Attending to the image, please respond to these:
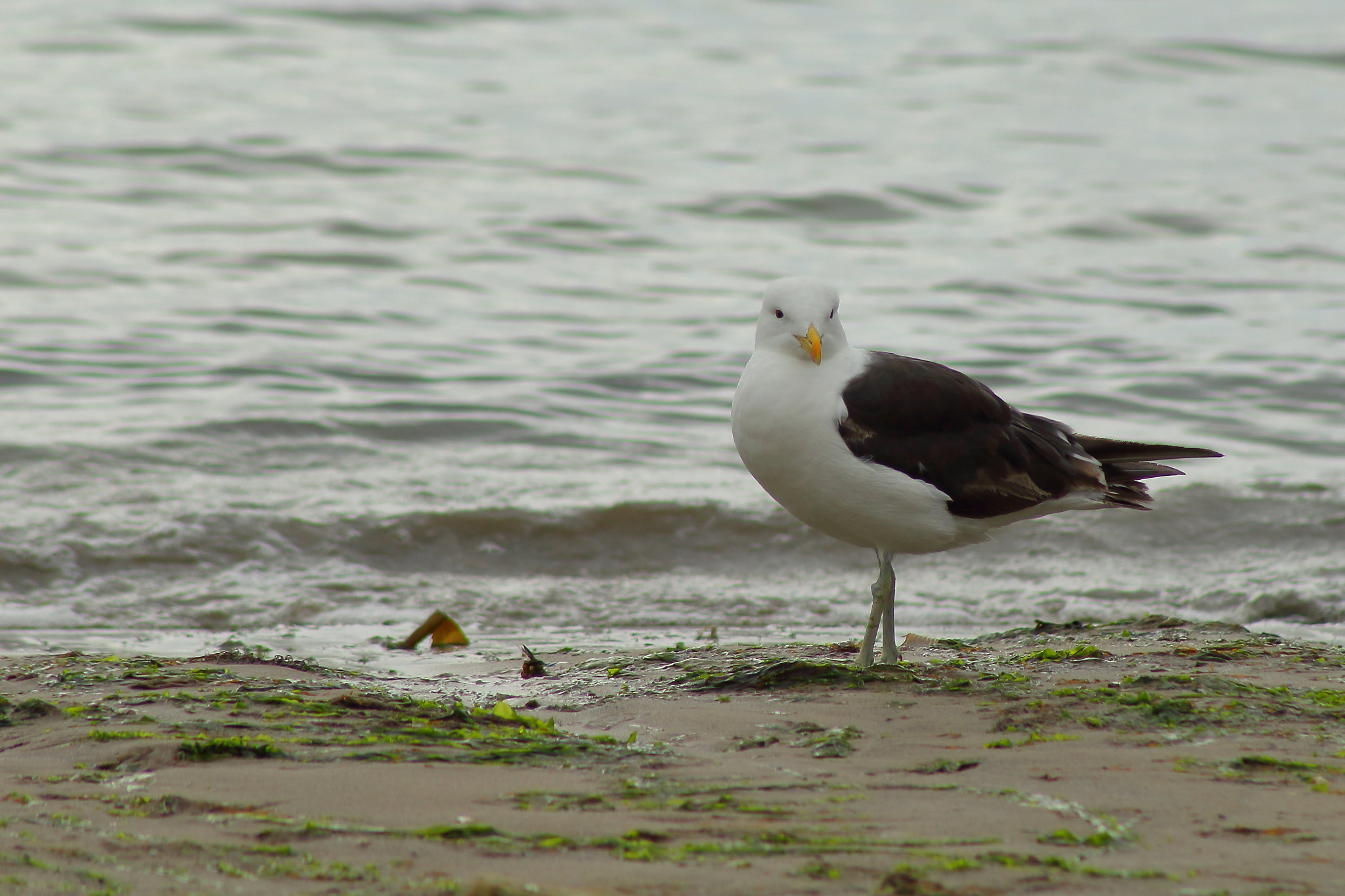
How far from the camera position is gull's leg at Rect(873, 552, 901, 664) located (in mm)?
4828

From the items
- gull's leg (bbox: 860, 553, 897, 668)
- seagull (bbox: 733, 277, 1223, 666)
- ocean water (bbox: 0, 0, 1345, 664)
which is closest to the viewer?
seagull (bbox: 733, 277, 1223, 666)

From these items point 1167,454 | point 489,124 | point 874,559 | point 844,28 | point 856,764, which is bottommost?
point 874,559

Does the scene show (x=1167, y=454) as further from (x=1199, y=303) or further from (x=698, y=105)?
(x=698, y=105)

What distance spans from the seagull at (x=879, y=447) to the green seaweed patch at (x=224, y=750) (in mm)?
1840

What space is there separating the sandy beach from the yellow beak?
0.97 m

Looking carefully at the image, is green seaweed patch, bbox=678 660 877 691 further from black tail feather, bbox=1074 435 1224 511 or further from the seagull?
black tail feather, bbox=1074 435 1224 511

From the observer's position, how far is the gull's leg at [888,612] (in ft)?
15.8

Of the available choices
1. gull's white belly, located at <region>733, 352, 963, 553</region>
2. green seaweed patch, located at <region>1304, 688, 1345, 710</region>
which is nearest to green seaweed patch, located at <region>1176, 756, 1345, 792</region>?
green seaweed patch, located at <region>1304, 688, 1345, 710</region>

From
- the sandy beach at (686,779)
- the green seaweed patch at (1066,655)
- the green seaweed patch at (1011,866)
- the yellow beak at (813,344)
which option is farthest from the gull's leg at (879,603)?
the green seaweed patch at (1011,866)

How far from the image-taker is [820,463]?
14.8 feet

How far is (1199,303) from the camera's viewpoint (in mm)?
12328

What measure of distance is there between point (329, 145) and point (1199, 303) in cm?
967

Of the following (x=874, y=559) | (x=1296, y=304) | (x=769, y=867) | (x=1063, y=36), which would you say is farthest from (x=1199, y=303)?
(x=1063, y=36)

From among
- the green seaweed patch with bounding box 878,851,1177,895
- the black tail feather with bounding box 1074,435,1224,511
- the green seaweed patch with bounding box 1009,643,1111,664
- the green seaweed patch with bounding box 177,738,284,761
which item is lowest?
the green seaweed patch with bounding box 1009,643,1111,664
